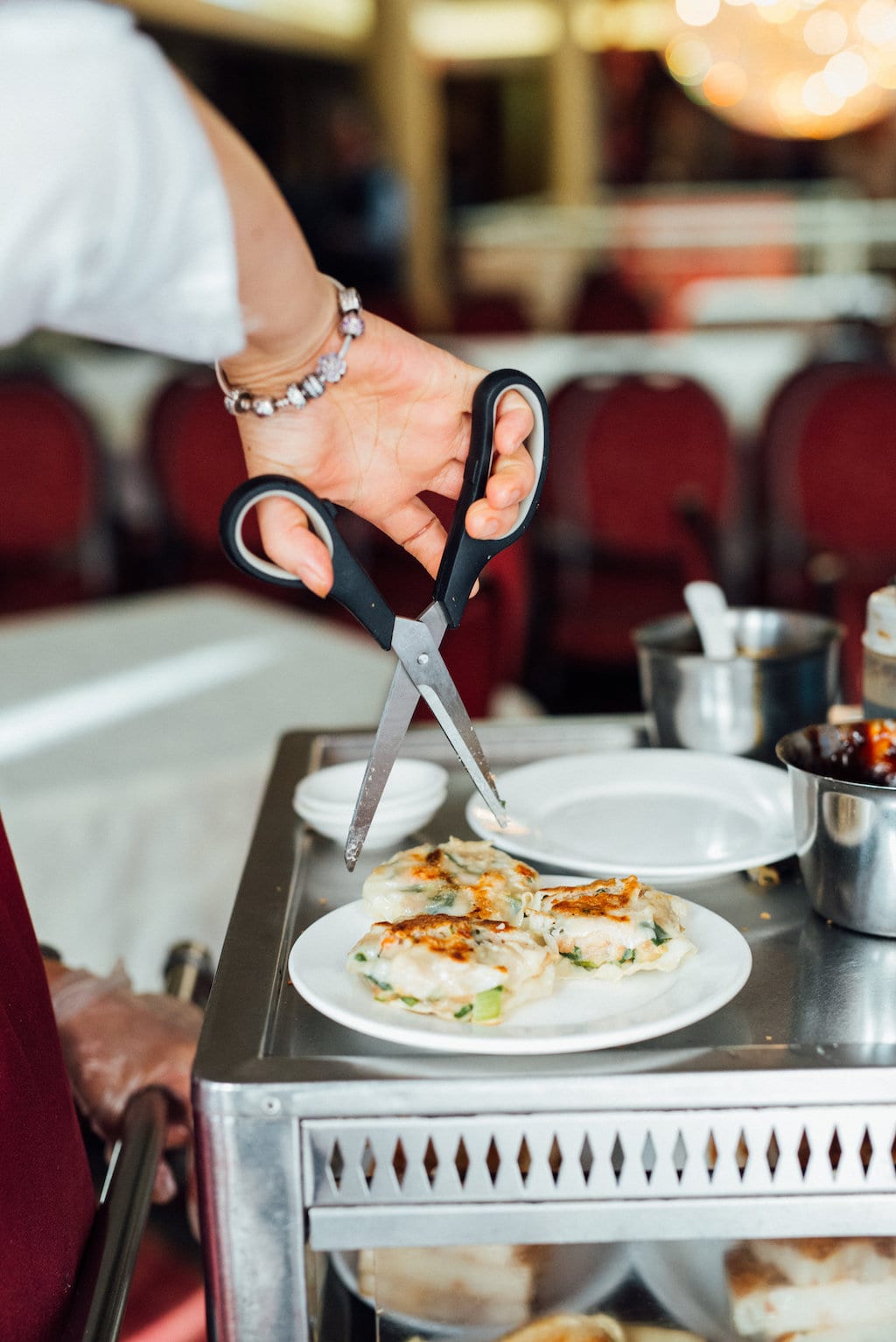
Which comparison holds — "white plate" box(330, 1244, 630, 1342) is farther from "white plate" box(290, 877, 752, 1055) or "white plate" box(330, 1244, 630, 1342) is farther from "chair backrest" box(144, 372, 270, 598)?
"chair backrest" box(144, 372, 270, 598)

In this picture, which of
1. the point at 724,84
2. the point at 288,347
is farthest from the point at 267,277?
the point at 724,84

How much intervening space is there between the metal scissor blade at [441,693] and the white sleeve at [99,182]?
251 mm

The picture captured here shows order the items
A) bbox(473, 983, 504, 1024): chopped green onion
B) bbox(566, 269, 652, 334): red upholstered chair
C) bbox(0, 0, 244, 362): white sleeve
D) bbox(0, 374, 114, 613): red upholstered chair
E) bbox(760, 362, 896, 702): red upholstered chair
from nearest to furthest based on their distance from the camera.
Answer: bbox(0, 0, 244, 362): white sleeve → bbox(473, 983, 504, 1024): chopped green onion → bbox(760, 362, 896, 702): red upholstered chair → bbox(0, 374, 114, 613): red upholstered chair → bbox(566, 269, 652, 334): red upholstered chair

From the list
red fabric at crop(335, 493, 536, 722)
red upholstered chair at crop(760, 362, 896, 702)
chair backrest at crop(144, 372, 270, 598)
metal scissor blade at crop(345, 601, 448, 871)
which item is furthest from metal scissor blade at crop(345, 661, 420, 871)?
chair backrest at crop(144, 372, 270, 598)

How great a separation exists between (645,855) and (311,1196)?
0.34 meters

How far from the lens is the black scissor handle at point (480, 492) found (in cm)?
82

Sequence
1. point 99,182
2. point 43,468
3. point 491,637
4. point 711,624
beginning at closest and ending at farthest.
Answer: point 99,182 → point 711,624 → point 491,637 → point 43,468

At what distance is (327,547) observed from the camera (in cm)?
78

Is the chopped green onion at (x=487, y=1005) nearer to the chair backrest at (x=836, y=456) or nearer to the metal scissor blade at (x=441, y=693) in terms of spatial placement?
the metal scissor blade at (x=441, y=693)

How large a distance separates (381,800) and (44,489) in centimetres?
252

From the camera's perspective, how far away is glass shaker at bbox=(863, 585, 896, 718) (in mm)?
918

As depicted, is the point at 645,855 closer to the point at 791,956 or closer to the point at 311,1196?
the point at 791,956

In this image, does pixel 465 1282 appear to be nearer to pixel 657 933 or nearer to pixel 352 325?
pixel 657 933

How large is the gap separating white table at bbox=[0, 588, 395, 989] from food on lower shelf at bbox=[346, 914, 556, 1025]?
2.48ft
